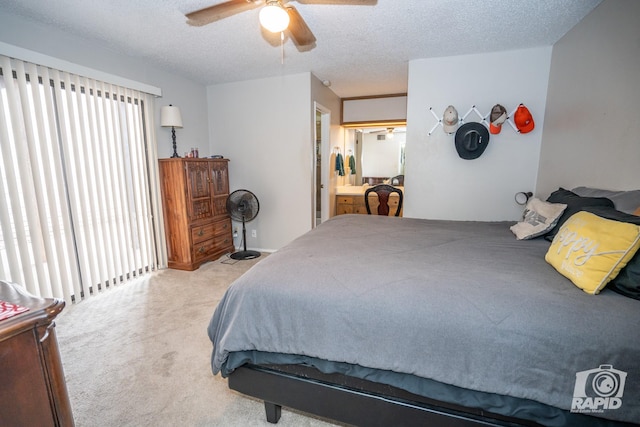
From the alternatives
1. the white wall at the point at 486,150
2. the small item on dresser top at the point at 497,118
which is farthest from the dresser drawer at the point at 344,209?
the small item on dresser top at the point at 497,118

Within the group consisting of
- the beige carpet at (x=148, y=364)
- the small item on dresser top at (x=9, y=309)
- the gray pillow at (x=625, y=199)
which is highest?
the gray pillow at (x=625, y=199)

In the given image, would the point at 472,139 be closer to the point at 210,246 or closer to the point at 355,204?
the point at 355,204

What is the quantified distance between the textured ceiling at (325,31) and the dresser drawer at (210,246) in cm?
208

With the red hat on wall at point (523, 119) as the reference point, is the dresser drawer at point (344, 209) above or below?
below

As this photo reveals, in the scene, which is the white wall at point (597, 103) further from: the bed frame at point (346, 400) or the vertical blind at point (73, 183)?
the vertical blind at point (73, 183)

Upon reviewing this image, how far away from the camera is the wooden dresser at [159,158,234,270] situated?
3199 mm

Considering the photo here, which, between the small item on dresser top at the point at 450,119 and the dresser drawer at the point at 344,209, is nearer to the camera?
the small item on dresser top at the point at 450,119

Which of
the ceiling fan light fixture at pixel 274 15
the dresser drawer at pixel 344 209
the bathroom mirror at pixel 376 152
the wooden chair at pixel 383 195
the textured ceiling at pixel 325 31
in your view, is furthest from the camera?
the bathroom mirror at pixel 376 152

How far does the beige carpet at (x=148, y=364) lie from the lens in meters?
1.39

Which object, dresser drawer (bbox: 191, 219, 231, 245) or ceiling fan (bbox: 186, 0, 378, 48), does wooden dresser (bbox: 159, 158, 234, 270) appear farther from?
ceiling fan (bbox: 186, 0, 378, 48)

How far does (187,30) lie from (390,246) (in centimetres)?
247

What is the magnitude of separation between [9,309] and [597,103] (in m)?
3.22

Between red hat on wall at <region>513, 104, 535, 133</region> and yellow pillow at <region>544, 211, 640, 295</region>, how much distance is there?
1.96 m
